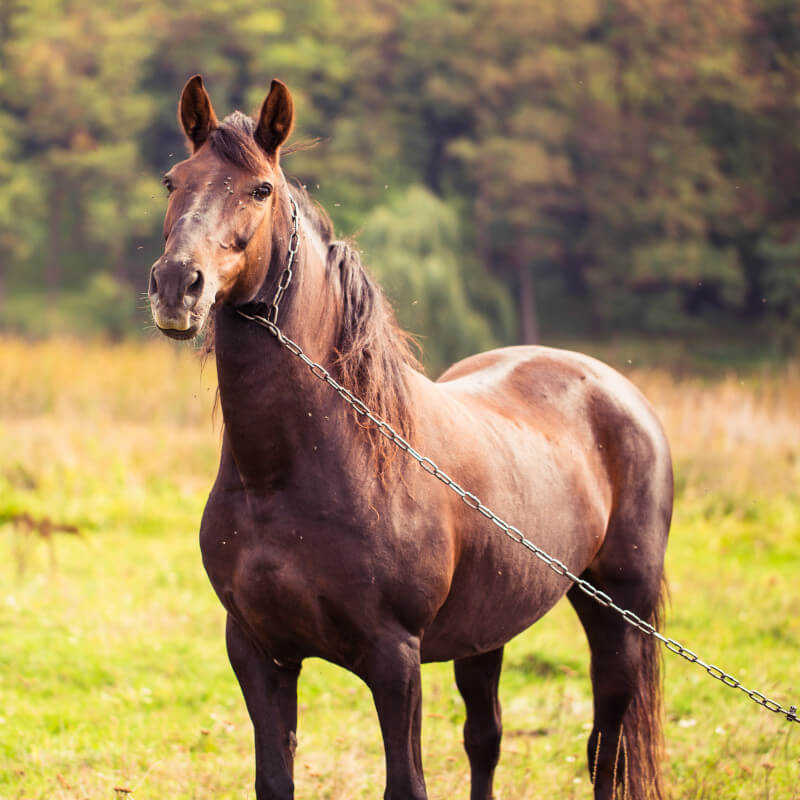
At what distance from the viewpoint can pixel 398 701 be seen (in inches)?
110

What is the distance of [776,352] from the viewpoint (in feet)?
97.3

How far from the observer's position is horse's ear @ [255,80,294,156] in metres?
2.66

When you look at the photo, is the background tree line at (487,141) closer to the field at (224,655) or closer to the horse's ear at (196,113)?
the field at (224,655)

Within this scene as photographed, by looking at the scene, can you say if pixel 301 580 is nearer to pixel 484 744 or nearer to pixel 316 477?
pixel 316 477

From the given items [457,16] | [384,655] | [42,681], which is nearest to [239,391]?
[384,655]

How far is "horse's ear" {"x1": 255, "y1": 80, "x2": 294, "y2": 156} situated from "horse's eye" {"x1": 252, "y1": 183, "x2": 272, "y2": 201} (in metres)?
0.14

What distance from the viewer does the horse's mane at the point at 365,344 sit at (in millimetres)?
2875

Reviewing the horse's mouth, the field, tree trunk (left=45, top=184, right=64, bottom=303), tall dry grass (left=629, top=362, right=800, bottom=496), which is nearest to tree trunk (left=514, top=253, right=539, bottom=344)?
tree trunk (left=45, top=184, right=64, bottom=303)

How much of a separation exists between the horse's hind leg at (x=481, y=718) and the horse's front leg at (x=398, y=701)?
1.14m

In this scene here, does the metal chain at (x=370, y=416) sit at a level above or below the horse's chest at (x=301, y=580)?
above

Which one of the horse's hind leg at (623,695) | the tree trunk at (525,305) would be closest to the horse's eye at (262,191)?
the horse's hind leg at (623,695)

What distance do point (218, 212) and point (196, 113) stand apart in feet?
1.25

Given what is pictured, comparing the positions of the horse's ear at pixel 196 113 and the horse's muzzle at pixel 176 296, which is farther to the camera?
the horse's ear at pixel 196 113

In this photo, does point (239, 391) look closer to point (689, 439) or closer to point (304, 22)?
point (689, 439)
